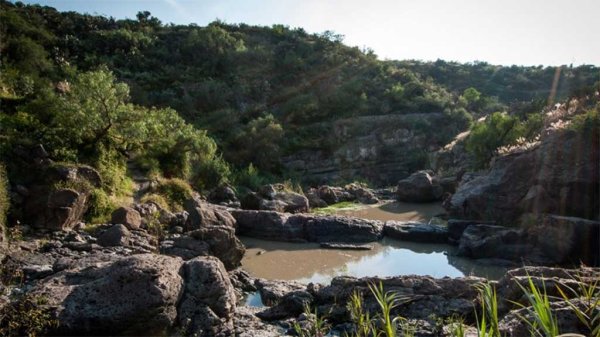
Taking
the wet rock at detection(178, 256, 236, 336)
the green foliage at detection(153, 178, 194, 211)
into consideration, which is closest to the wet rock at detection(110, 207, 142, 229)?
the green foliage at detection(153, 178, 194, 211)

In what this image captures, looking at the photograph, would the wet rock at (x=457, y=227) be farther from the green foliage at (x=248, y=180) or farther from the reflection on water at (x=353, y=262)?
the green foliage at (x=248, y=180)

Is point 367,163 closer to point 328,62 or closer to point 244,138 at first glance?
point 244,138

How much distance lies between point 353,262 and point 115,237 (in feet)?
22.7

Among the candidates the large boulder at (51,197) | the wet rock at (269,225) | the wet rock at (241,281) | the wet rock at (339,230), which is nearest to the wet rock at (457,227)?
the wet rock at (339,230)

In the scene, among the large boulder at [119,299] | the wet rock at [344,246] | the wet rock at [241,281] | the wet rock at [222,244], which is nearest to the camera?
the large boulder at [119,299]

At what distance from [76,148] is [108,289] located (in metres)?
8.78

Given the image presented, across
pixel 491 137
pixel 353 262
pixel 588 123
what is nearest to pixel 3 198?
pixel 353 262

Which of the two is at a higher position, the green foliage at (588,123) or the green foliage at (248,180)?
the green foliage at (588,123)

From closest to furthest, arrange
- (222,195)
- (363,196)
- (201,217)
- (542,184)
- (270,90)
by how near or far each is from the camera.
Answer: (201,217) → (542,184) → (222,195) → (363,196) → (270,90)

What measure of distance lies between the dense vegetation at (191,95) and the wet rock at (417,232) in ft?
31.0

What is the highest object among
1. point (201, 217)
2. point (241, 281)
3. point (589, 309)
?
point (589, 309)

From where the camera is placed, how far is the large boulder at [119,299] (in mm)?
6664

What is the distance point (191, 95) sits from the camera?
39.0 metres

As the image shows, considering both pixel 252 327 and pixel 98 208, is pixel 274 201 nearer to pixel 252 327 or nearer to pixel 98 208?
pixel 98 208
